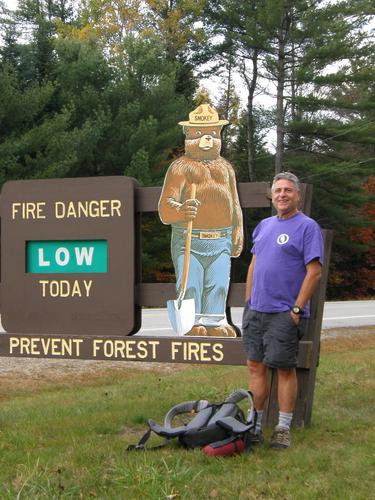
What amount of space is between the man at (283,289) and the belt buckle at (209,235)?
1.02m

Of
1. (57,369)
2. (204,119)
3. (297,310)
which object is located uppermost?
(204,119)

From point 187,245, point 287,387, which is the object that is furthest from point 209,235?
point 287,387

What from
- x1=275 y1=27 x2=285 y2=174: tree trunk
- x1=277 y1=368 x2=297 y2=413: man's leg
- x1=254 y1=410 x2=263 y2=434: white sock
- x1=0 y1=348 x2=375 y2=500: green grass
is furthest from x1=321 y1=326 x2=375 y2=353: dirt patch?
x1=275 y1=27 x2=285 y2=174: tree trunk

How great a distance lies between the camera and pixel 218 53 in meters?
35.0

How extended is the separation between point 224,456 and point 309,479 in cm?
64

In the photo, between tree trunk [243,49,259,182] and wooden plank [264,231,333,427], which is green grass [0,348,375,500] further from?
tree trunk [243,49,259,182]

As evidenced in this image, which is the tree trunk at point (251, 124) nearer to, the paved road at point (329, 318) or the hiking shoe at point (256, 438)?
the paved road at point (329, 318)

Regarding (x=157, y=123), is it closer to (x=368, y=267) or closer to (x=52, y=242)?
(x=368, y=267)

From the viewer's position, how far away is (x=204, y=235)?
6.07 m

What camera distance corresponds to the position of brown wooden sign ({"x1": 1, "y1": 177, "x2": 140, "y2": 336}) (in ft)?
20.1

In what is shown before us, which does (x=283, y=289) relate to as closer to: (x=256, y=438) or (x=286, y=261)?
(x=286, y=261)

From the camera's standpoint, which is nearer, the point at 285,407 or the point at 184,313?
the point at 285,407

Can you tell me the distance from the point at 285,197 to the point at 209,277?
4.35 feet

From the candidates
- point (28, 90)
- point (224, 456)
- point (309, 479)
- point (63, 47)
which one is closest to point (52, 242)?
point (224, 456)
